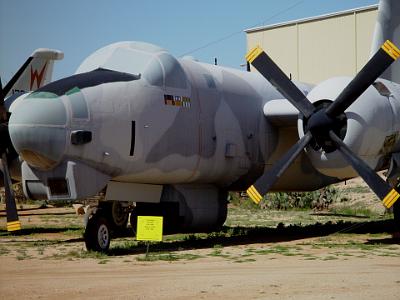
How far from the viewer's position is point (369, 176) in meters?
15.2

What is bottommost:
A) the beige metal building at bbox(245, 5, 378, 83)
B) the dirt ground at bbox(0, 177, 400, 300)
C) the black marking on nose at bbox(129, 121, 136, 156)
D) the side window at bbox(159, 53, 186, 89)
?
the dirt ground at bbox(0, 177, 400, 300)

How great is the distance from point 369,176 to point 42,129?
7.12 meters

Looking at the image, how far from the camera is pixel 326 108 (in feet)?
52.0

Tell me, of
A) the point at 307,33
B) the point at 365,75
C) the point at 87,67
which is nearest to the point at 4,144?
the point at 87,67

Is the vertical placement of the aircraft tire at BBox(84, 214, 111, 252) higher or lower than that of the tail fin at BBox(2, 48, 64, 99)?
lower

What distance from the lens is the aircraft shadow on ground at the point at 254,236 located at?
15.5 metres

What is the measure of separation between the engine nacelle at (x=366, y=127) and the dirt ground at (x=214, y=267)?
189 cm

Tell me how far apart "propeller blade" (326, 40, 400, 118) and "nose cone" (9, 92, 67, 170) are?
19.9 feet

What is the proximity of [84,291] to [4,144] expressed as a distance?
9416 millimetres

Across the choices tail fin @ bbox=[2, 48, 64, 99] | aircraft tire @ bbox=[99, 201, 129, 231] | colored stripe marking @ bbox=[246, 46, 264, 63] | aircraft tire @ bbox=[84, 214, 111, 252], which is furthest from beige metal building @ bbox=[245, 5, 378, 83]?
aircraft tire @ bbox=[84, 214, 111, 252]

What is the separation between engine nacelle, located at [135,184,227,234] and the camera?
632 inches

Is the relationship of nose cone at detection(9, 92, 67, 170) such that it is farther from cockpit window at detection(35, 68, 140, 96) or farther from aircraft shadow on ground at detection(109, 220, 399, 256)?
aircraft shadow on ground at detection(109, 220, 399, 256)

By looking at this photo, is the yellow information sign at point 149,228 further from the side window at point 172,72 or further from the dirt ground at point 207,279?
the side window at point 172,72

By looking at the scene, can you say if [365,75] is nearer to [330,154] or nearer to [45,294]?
[330,154]
